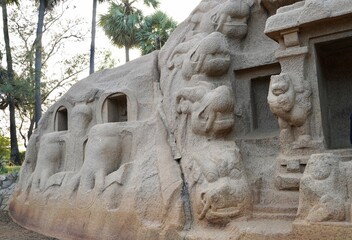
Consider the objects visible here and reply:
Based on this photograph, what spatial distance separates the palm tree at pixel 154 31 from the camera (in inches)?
739

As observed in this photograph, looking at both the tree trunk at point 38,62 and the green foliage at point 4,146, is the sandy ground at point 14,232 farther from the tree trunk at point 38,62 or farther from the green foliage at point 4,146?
the green foliage at point 4,146

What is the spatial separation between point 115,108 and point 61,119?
5.58 feet

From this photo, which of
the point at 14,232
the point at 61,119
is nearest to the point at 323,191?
the point at 14,232

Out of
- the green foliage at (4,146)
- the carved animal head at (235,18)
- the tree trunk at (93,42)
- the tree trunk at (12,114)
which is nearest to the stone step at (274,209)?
the carved animal head at (235,18)

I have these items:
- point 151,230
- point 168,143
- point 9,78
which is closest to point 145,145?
point 168,143

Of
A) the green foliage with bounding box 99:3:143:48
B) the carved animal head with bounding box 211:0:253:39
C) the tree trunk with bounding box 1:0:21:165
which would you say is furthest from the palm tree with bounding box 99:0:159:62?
the carved animal head with bounding box 211:0:253:39

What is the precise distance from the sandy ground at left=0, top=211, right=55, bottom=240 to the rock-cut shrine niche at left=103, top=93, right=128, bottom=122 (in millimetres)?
2343

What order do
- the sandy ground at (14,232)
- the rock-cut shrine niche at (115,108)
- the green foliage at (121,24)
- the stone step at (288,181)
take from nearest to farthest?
the stone step at (288,181) < the sandy ground at (14,232) < the rock-cut shrine niche at (115,108) < the green foliage at (121,24)

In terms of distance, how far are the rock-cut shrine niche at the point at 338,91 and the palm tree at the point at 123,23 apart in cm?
1523

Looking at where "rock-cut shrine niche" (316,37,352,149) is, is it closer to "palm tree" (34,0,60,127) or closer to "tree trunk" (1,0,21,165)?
"palm tree" (34,0,60,127)

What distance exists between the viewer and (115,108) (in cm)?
734

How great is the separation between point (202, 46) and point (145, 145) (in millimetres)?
1745

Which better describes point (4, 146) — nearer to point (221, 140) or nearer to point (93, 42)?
point (93, 42)

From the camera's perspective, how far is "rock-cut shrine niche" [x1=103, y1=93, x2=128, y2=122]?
720cm
